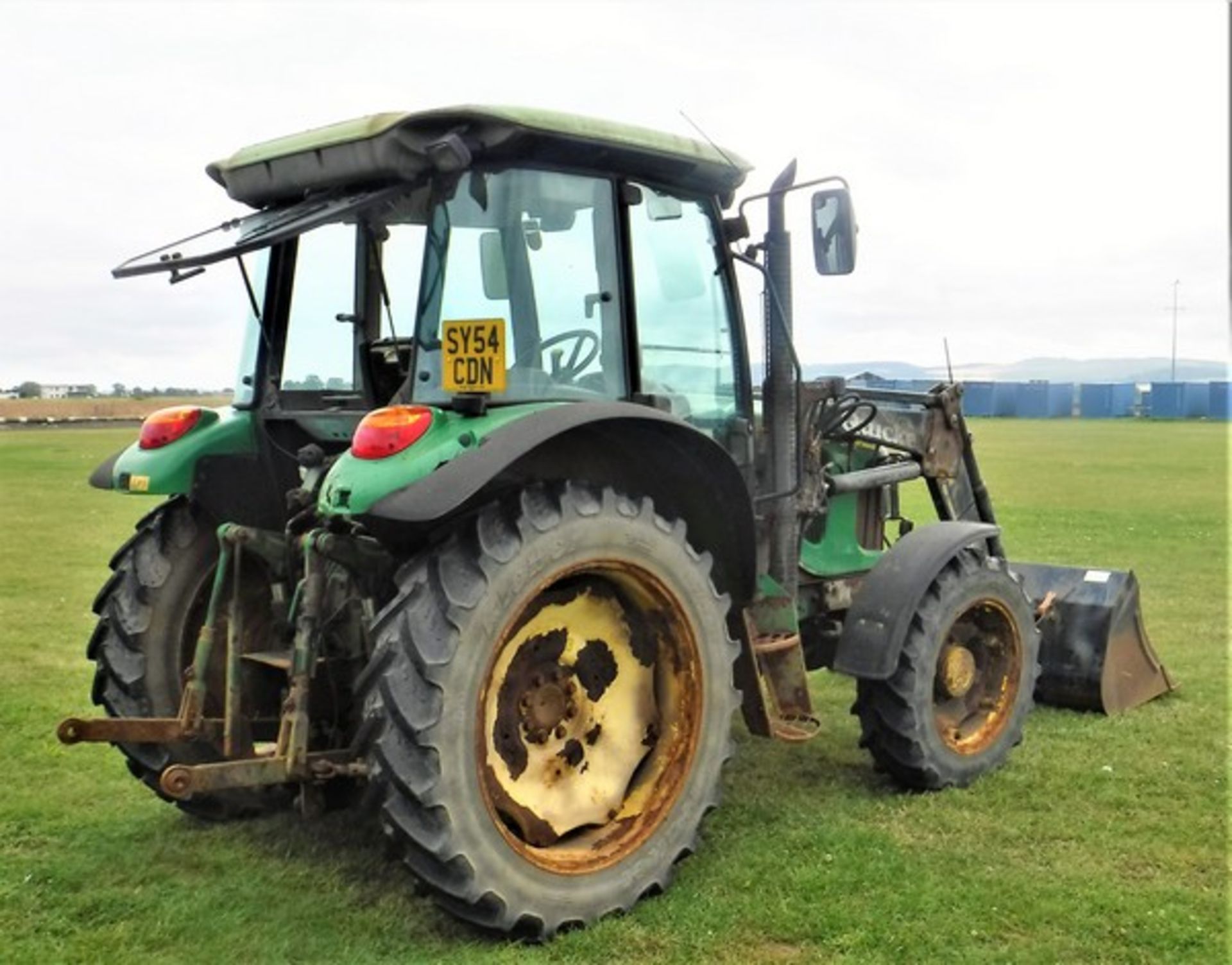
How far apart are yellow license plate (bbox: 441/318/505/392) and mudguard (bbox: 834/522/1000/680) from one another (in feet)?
6.80

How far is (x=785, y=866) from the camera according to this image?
4.43 meters

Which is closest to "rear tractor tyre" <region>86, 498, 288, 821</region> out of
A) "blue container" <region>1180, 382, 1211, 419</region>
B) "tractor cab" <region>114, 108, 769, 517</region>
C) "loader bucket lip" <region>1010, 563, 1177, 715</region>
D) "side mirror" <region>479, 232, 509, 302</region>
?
"tractor cab" <region>114, 108, 769, 517</region>

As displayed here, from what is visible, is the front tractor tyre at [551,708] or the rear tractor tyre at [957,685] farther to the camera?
the rear tractor tyre at [957,685]

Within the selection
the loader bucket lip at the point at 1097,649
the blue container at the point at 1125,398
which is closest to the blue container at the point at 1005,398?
the blue container at the point at 1125,398

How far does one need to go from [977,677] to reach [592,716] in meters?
2.26

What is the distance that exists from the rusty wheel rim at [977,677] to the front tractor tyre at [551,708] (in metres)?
1.53

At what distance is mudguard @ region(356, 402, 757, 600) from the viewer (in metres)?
3.61

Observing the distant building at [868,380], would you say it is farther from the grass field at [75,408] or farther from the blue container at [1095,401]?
the blue container at [1095,401]

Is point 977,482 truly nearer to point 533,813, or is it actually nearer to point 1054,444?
point 533,813

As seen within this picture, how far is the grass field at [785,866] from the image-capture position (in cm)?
384

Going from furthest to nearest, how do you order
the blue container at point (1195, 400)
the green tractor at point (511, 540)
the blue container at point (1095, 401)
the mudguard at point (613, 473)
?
1. the blue container at point (1095, 401)
2. the blue container at point (1195, 400)
3. the green tractor at point (511, 540)
4. the mudguard at point (613, 473)

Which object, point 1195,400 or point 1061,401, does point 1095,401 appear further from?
point 1195,400

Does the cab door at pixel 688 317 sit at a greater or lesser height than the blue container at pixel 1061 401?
greater

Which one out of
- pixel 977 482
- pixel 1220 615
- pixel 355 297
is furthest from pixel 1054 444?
pixel 355 297
